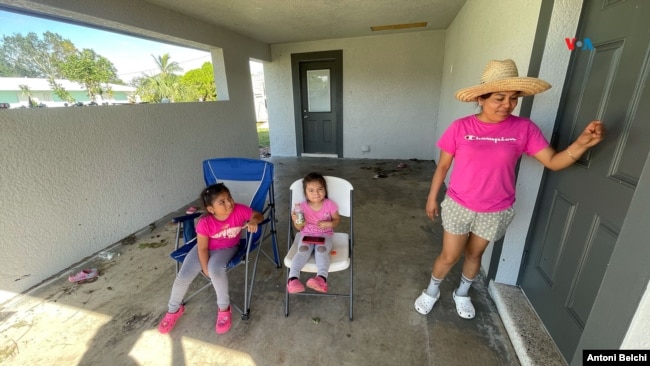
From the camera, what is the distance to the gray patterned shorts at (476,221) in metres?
1.45

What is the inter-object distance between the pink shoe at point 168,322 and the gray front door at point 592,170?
7.05 ft

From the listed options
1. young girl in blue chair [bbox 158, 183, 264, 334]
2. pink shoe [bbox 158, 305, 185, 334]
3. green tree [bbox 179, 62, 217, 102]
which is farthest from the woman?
green tree [bbox 179, 62, 217, 102]

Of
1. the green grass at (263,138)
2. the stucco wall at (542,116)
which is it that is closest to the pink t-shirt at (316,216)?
the stucco wall at (542,116)

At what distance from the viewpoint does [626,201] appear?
1.06 m

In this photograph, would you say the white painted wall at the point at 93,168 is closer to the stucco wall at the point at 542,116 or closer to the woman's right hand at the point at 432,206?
the woman's right hand at the point at 432,206

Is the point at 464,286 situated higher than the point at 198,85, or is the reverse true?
the point at 198,85

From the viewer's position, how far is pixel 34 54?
227cm

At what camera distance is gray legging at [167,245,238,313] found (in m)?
1.70

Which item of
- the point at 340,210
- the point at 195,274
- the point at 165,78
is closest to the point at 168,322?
the point at 195,274

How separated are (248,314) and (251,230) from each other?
1.95ft

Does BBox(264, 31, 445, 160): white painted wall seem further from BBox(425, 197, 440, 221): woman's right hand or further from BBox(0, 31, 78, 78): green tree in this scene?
BBox(425, 197, 440, 221): woman's right hand

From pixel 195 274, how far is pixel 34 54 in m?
2.39

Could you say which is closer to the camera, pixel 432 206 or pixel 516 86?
pixel 516 86

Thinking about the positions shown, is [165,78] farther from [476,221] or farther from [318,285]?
[476,221]
